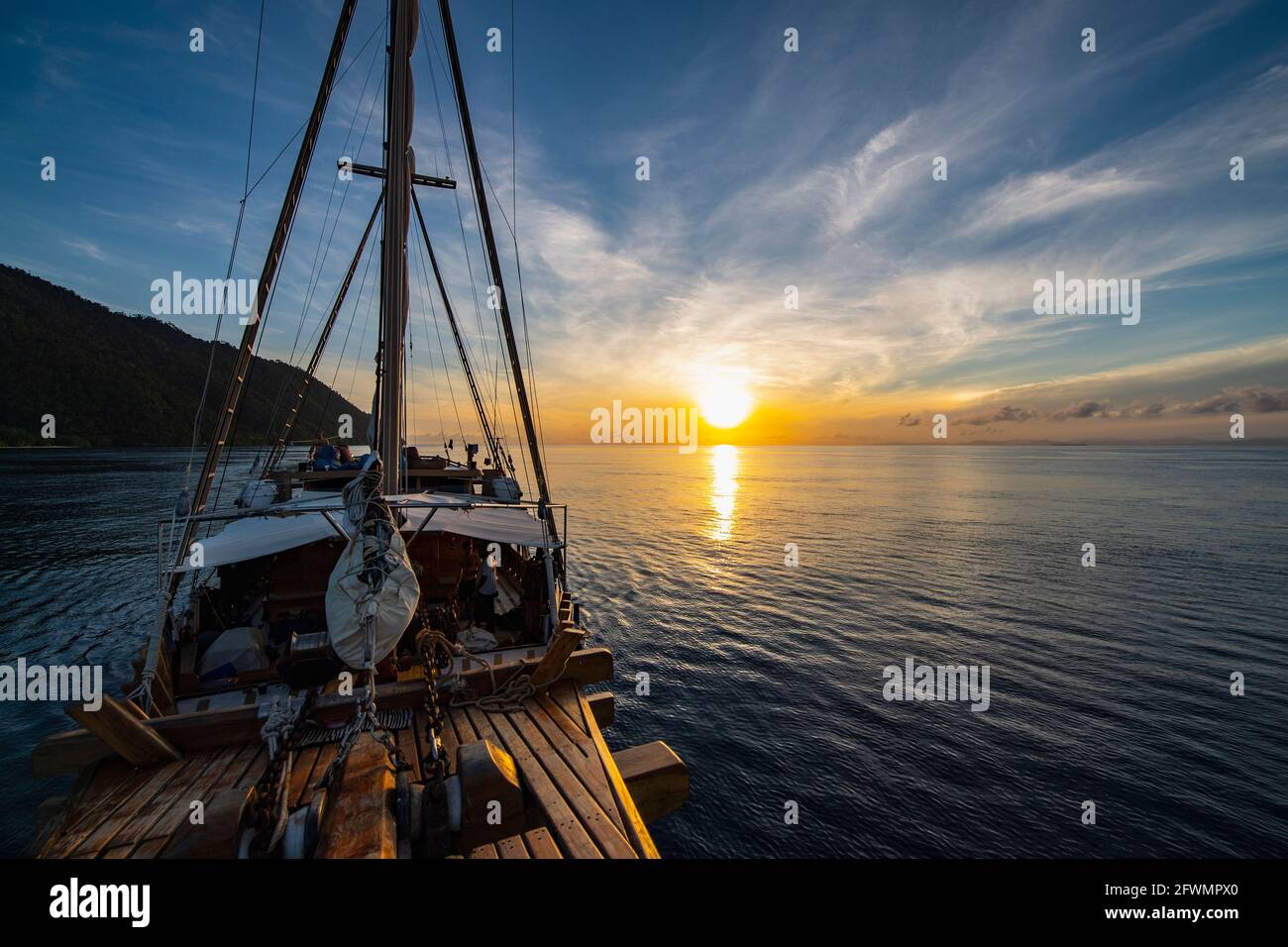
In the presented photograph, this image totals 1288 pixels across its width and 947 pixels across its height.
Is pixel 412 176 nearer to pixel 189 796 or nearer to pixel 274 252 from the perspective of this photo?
pixel 274 252

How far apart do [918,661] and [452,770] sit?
18.2m

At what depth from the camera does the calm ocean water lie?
36.9 feet

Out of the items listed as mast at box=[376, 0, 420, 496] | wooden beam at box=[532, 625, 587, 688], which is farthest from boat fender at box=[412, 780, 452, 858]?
mast at box=[376, 0, 420, 496]

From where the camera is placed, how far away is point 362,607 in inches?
246

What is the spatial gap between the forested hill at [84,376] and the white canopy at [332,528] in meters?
129

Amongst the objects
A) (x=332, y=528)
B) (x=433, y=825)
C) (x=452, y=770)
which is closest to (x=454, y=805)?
(x=433, y=825)

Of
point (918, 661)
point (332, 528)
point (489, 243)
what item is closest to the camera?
point (332, 528)

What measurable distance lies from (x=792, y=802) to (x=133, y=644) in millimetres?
24984

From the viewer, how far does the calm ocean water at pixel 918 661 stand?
1124cm

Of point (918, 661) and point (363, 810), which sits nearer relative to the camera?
point (363, 810)

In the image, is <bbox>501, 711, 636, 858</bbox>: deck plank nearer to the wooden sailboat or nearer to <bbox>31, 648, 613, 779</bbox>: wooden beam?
the wooden sailboat

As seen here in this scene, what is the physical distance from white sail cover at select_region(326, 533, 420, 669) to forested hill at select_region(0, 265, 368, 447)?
13525 centimetres

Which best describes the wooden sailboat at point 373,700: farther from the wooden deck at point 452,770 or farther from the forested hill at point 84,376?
the forested hill at point 84,376
